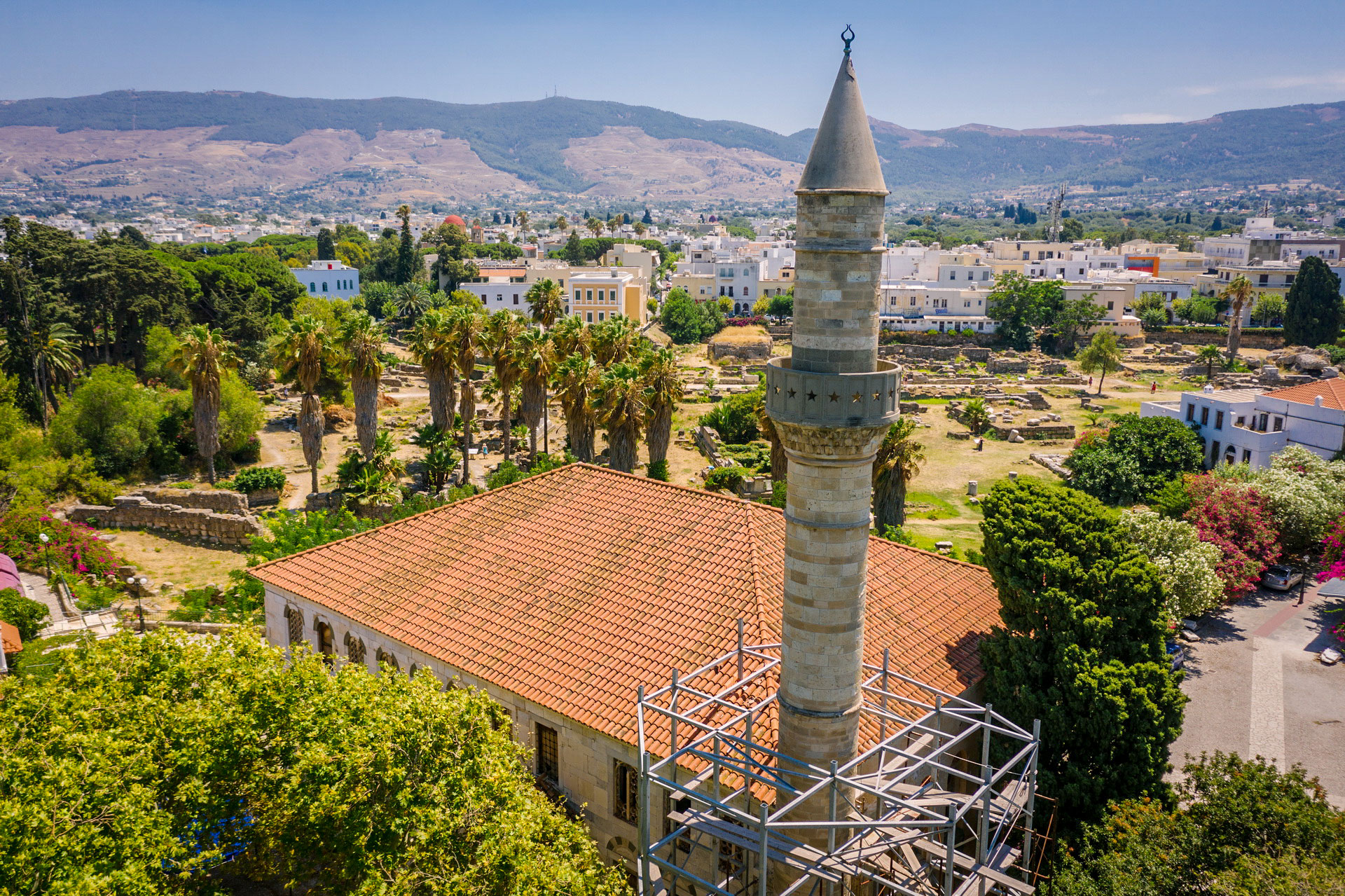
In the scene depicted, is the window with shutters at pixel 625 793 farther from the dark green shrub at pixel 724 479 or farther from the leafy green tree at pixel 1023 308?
the leafy green tree at pixel 1023 308

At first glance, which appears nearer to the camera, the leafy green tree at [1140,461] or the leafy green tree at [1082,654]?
the leafy green tree at [1082,654]

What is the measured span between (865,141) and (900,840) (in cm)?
1118

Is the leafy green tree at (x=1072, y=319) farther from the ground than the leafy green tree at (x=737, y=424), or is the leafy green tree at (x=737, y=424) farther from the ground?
the leafy green tree at (x=1072, y=319)

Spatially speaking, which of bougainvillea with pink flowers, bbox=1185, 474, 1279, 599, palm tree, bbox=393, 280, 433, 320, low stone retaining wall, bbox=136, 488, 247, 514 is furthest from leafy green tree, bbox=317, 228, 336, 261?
bougainvillea with pink flowers, bbox=1185, 474, 1279, 599

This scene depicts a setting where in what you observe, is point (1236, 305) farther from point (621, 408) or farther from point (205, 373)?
point (205, 373)

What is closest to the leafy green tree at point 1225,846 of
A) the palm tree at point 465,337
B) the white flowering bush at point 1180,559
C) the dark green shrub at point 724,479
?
the white flowering bush at point 1180,559

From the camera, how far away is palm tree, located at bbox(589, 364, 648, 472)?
40.9 meters

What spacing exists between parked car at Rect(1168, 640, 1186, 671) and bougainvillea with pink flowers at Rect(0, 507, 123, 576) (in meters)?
44.3

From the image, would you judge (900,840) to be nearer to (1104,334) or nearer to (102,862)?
(102,862)

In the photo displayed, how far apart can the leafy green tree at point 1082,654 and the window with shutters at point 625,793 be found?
355 inches

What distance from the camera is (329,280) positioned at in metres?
115

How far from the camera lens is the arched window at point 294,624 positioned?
25000 mm

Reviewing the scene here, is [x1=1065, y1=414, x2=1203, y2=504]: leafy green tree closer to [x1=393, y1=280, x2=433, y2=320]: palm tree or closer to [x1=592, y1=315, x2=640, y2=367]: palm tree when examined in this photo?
[x1=592, y1=315, x2=640, y2=367]: palm tree

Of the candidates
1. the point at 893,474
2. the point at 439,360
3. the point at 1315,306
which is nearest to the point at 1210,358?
the point at 1315,306
